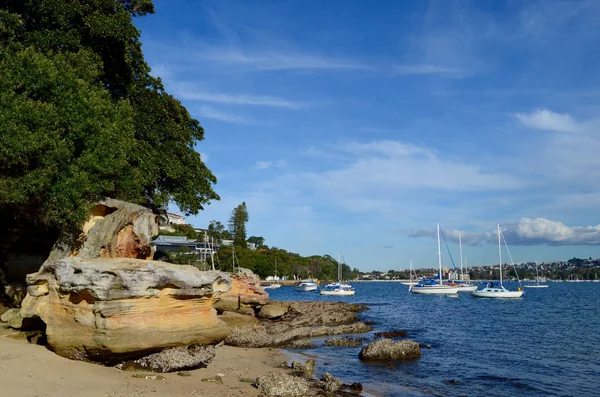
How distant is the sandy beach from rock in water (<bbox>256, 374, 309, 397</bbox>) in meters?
0.32

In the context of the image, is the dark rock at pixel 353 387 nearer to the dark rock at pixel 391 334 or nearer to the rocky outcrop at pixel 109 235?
the rocky outcrop at pixel 109 235

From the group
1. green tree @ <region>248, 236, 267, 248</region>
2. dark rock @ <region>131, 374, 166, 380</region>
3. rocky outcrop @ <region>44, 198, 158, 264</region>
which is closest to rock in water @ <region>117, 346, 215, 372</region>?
dark rock @ <region>131, 374, 166, 380</region>

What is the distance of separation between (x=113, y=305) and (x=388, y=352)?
1397cm

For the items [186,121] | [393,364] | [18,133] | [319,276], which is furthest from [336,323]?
[319,276]

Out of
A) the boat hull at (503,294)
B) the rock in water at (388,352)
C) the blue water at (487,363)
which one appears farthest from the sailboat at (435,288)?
the rock in water at (388,352)

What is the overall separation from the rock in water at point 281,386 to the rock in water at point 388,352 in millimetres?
8466

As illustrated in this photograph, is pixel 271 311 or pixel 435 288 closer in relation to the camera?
pixel 271 311

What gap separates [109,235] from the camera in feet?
61.0

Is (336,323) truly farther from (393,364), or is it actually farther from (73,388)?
(73,388)

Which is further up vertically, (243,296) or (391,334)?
(243,296)

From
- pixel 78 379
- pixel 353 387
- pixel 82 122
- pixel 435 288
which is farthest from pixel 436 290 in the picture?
pixel 78 379

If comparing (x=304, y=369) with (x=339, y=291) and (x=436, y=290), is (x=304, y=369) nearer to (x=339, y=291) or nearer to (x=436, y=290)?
(x=436, y=290)

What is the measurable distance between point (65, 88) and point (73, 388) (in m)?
11.4

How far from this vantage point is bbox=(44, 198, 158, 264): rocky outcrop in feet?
59.6
